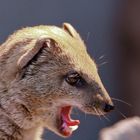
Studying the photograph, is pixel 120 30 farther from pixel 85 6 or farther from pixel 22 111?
pixel 22 111

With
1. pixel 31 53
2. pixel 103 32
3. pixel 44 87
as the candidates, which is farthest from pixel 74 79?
pixel 103 32

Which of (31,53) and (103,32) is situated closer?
(31,53)

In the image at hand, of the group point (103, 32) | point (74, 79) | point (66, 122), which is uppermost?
point (103, 32)

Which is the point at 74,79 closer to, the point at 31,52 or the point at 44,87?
the point at 44,87

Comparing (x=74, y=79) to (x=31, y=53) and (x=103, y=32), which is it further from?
(x=103, y=32)

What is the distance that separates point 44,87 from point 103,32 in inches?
181

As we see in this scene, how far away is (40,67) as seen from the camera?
6566 mm

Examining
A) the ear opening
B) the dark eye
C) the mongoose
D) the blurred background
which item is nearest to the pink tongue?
the mongoose

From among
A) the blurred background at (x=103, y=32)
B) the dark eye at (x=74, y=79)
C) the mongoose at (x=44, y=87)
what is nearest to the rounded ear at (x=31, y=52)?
the mongoose at (x=44, y=87)

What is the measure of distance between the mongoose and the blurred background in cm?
342

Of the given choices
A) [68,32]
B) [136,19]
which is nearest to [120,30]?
[136,19]

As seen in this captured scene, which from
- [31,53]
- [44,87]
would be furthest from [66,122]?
[31,53]

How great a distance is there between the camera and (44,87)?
257 inches

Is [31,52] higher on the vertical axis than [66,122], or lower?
higher
